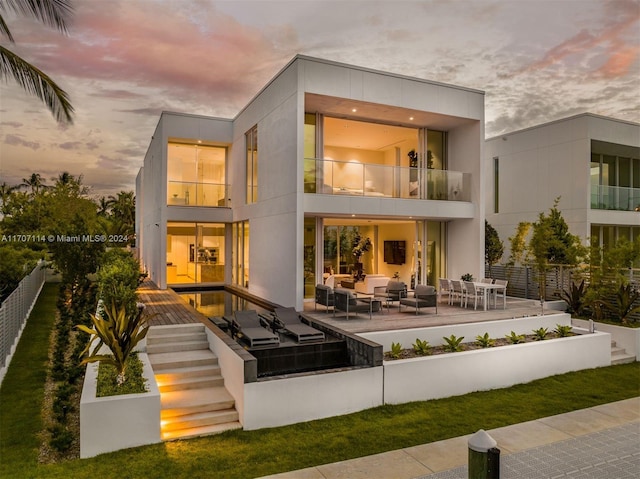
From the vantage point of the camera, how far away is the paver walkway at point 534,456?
5.29m

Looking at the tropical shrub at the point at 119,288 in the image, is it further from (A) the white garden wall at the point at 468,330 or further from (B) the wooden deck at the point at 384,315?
(A) the white garden wall at the point at 468,330

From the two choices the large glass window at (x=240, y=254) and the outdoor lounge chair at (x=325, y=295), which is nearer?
the outdoor lounge chair at (x=325, y=295)

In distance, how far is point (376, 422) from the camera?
22.9 feet

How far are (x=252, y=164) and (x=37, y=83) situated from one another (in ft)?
28.7

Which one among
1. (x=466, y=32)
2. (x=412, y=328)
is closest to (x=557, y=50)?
(x=466, y=32)

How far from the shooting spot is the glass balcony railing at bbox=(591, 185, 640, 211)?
19188mm

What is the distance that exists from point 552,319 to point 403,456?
27.3 feet

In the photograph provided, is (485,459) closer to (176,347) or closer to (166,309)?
(176,347)

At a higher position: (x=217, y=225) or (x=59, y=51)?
Answer: (x=59, y=51)

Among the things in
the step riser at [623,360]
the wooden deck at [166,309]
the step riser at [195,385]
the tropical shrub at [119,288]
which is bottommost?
the step riser at [623,360]

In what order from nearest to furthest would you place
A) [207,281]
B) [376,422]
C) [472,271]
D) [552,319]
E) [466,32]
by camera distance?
[376,422] < [552,319] < [466,32] < [472,271] < [207,281]

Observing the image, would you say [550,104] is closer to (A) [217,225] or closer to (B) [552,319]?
(B) [552,319]

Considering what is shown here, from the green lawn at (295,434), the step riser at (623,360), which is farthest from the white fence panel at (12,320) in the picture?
the step riser at (623,360)

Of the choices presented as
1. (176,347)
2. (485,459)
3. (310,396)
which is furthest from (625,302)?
(176,347)
